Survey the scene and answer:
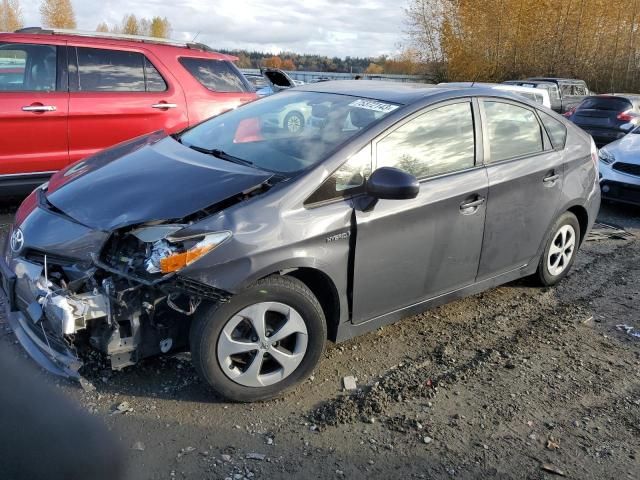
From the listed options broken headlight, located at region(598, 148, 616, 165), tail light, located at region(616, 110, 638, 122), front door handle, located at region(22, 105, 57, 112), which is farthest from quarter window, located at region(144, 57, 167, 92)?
tail light, located at region(616, 110, 638, 122)

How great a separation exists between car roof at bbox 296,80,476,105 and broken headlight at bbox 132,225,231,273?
1.58 m

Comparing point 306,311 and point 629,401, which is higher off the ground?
point 306,311

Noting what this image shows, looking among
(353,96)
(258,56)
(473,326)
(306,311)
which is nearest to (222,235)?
(306,311)

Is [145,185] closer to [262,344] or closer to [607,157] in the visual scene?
[262,344]

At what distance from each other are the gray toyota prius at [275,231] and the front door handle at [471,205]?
0.01m

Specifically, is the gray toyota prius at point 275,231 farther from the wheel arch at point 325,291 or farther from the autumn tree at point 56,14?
the autumn tree at point 56,14

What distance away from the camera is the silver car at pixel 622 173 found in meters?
7.51

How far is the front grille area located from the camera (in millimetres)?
7562

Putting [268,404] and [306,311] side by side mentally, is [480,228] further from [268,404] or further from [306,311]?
[268,404]

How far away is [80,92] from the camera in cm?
595

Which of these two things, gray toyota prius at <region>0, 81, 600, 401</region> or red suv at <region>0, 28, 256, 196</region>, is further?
red suv at <region>0, 28, 256, 196</region>

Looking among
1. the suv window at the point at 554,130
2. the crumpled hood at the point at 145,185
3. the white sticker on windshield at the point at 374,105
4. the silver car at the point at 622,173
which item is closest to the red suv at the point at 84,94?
the crumpled hood at the point at 145,185

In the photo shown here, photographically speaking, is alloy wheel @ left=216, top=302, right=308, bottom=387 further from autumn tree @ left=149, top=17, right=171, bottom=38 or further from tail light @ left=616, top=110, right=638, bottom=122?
autumn tree @ left=149, top=17, right=171, bottom=38

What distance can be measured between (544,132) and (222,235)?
113 inches
